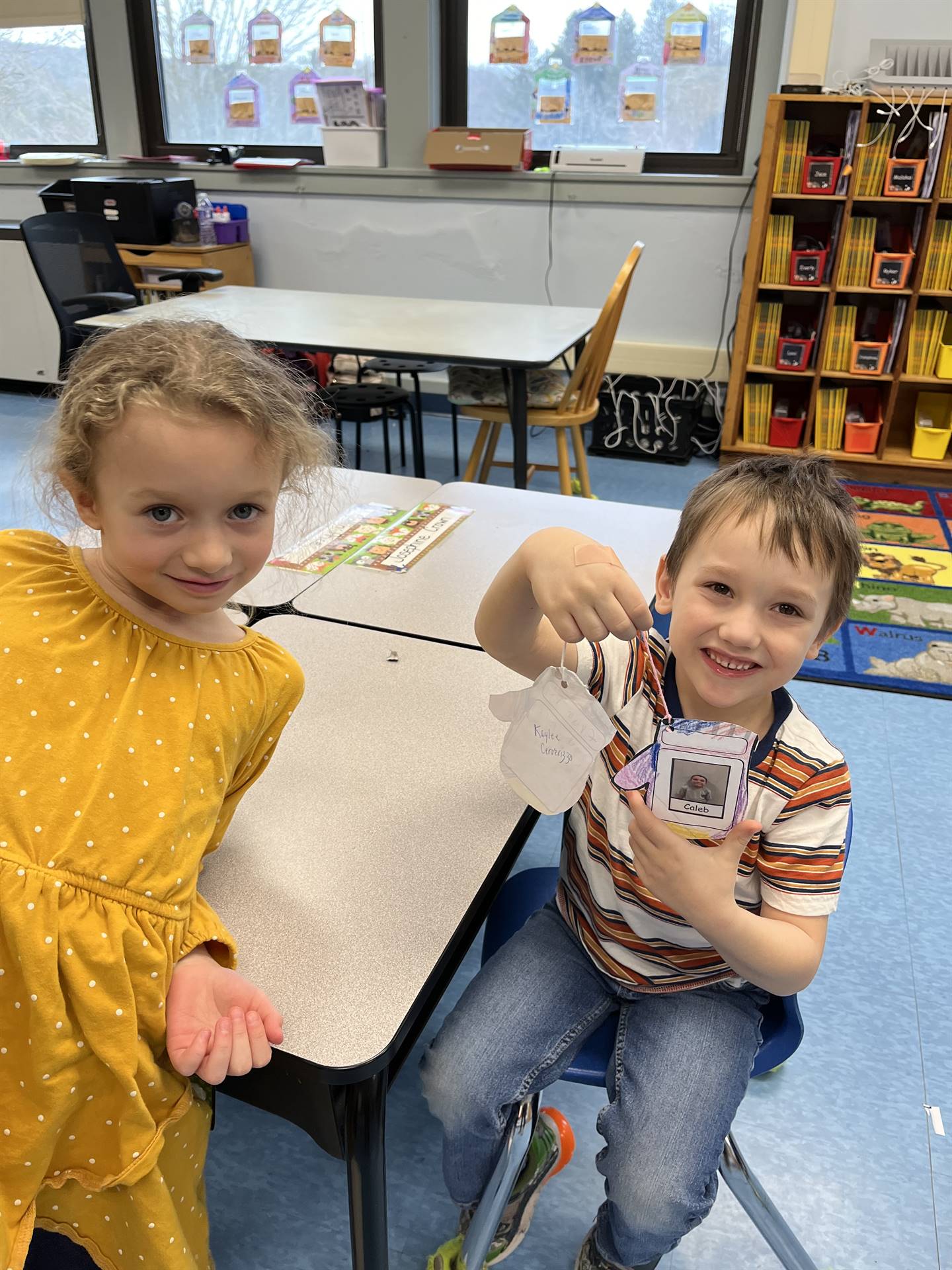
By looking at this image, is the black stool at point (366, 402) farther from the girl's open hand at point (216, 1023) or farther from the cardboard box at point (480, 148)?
the girl's open hand at point (216, 1023)

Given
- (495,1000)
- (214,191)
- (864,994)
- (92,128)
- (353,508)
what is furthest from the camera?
(92,128)

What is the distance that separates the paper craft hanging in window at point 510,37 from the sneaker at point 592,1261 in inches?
182

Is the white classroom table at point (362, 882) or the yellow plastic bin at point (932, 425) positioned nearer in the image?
the white classroom table at point (362, 882)

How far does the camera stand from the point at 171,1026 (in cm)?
70

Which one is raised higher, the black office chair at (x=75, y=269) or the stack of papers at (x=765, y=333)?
the black office chair at (x=75, y=269)

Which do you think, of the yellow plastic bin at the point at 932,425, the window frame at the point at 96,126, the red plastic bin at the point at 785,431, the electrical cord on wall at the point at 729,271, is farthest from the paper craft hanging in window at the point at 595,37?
the window frame at the point at 96,126

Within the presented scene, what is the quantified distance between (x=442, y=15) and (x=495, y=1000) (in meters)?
4.62

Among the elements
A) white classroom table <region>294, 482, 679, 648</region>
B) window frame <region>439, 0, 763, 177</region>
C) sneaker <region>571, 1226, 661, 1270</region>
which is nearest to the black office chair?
window frame <region>439, 0, 763, 177</region>

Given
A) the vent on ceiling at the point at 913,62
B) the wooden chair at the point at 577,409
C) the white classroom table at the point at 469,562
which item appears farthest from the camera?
the vent on ceiling at the point at 913,62

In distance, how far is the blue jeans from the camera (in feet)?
2.92

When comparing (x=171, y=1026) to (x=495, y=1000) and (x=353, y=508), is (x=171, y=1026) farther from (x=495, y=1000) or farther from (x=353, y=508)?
(x=353, y=508)

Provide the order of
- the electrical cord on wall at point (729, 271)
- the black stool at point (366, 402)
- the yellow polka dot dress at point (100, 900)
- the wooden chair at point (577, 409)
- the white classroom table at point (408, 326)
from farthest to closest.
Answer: the electrical cord on wall at point (729, 271) < the black stool at point (366, 402) < the wooden chair at point (577, 409) < the white classroom table at point (408, 326) < the yellow polka dot dress at point (100, 900)

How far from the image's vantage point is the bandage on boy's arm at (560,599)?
777 millimetres

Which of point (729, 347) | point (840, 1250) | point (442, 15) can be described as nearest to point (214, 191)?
point (442, 15)
